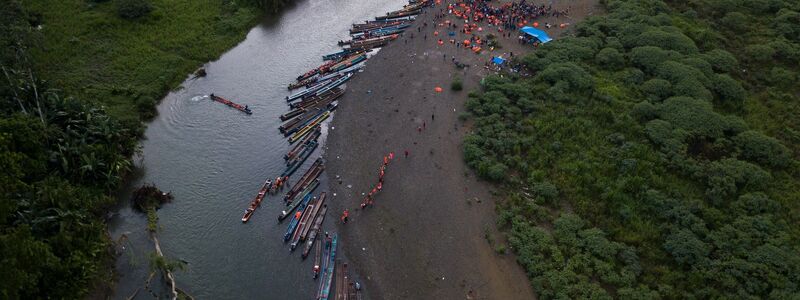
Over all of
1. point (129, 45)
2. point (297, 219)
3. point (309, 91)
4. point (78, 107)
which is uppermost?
point (129, 45)

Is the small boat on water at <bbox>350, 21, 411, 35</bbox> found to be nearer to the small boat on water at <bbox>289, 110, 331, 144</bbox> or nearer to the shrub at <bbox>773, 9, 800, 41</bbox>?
the small boat on water at <bbox>289, 110, 331, 144</bbox>

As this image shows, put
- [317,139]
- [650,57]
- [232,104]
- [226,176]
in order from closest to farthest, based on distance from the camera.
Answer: [226,176] < [317,139] < [232,104] < [650,57]

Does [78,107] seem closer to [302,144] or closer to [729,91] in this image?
[302,144]

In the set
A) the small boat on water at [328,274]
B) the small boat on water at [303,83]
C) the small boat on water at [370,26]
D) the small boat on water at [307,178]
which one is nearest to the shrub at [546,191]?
the small boat on water at [328,274]

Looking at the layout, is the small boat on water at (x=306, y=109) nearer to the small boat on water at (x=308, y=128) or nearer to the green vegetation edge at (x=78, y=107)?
the small boat on water at (x=308, y=128)

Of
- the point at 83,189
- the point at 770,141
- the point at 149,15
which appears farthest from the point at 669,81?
the point at 149,15

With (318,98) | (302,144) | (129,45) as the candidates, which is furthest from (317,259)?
(129,45)
